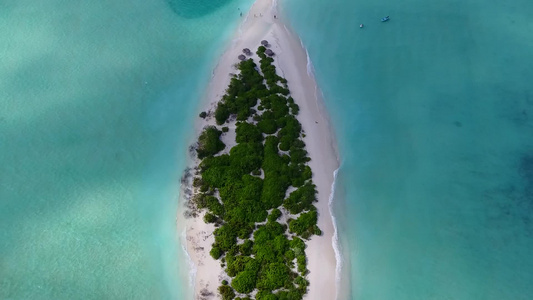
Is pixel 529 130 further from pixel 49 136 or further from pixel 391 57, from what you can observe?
pixel 49 136

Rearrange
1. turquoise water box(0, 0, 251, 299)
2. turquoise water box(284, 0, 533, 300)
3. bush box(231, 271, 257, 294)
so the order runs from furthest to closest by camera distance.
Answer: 1. turquoise water box(284, 0, 533, 300)
2. turquoise water box(0, 0, 251, 299)
3. bush box(231, 271, 257, 294)

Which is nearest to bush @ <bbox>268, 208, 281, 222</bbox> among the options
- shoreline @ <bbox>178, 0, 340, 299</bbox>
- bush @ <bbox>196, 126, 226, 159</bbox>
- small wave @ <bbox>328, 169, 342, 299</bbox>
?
shoreline @ <bbox>178, 0, 340, 299</bbox>

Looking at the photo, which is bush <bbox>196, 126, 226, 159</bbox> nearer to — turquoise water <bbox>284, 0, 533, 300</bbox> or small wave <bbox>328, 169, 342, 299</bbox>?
small wave <bbox>328, 169, 342, 299</bbox>

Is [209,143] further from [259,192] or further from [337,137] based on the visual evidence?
[337,137]

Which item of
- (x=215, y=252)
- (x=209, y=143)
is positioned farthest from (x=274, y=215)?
(x=209, y=143)

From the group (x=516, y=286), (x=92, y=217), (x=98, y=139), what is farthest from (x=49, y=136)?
(x=516, y=286)

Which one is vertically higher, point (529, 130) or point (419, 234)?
point (529, 130)

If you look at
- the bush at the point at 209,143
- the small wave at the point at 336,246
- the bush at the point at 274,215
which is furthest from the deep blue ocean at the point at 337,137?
the bush at the point at 274,215
